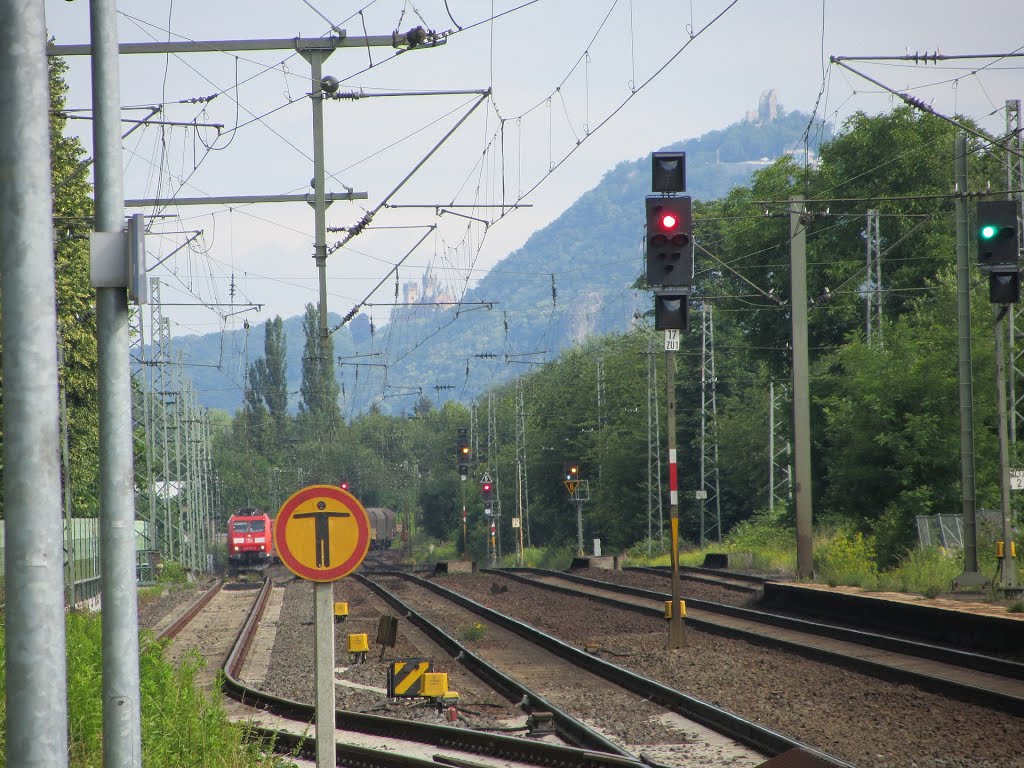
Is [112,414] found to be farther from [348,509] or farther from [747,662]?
[747,662]

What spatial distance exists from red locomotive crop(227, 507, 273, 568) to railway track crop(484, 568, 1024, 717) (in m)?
47.9

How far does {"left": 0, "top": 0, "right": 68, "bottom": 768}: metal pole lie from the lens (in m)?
4.39

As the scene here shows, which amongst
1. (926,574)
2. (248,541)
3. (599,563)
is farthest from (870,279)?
(248,541)

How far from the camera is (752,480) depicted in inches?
2315

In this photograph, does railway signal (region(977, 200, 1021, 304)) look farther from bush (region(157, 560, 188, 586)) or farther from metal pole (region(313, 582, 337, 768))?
bush (region(157, 560, 188, 586))

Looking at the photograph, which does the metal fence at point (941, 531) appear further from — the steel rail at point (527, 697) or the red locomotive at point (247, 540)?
the red locomotive at point (247, 540)

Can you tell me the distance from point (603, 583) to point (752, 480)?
24104mm

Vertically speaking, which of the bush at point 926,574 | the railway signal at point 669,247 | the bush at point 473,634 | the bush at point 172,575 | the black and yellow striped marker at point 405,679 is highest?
the railway signal at point 669,247

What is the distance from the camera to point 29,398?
4508 mm


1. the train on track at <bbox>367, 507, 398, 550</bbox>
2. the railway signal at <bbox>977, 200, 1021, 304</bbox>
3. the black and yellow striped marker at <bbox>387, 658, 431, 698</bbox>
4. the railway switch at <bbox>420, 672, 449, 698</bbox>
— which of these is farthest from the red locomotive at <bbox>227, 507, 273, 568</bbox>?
the railway switch at <bbox>420, 672, 449, 698</bbox>

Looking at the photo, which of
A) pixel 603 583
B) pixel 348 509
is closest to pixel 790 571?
pixel 603 583

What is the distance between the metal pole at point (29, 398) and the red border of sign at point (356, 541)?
259cm

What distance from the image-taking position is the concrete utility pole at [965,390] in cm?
2292

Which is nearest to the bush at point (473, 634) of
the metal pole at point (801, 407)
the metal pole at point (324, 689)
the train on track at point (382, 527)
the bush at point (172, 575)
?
the metal pole at point (801, 407)
